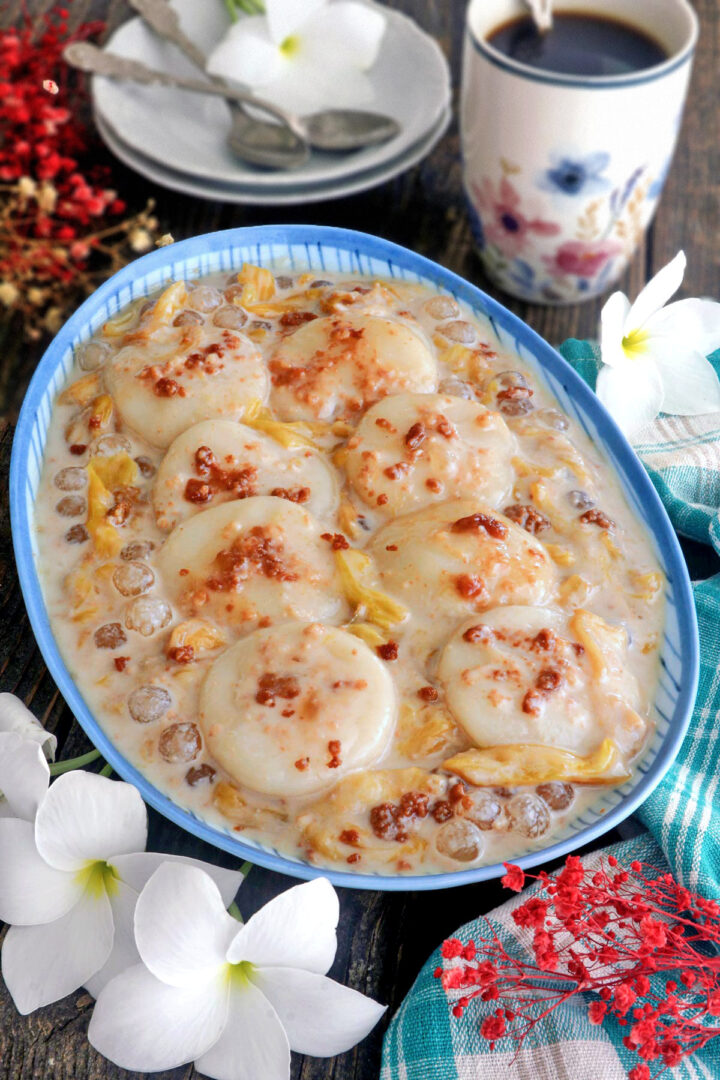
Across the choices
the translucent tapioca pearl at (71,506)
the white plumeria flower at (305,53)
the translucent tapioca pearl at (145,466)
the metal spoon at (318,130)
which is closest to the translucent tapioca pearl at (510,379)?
the translucent tapioca pearl at (145,466)

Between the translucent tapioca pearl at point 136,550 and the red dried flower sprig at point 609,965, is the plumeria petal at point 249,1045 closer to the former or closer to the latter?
the red dried flower sprig at point 609,965

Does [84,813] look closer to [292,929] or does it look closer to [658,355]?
[292,929]

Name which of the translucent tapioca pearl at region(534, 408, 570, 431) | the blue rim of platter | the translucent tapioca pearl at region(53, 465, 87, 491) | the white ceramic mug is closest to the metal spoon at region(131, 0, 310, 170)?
the white ceramic mug

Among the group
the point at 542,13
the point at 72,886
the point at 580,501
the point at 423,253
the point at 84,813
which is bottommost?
the point at 423,253

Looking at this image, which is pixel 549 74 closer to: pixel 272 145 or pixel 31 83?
pixel 272 145

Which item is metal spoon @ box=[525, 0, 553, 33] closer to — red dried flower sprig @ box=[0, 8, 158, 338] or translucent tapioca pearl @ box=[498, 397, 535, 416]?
red dried flower sprig @ box=[0, 8, 158, 338]

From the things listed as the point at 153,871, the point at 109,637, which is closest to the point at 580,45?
the point at 109,637
